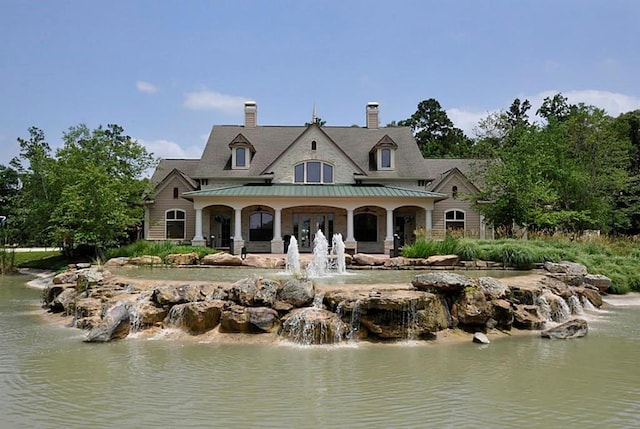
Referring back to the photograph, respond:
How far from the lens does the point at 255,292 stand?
1238cm

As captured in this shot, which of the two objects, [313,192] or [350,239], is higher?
[313,192]

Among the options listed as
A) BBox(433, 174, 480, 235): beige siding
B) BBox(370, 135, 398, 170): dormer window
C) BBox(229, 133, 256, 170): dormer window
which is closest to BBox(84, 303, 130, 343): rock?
BBox(229, 133, 256, 170): dormer window

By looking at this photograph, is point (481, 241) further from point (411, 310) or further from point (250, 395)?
point (250, 395)

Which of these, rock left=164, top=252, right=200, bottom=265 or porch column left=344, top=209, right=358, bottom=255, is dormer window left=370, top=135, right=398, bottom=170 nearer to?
porch column left=344, top=209, right=358, bottom=255

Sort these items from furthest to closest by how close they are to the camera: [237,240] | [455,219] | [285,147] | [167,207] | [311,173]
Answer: [285,147]
[455,219]
[167,207]
[311,173]
[237,240]

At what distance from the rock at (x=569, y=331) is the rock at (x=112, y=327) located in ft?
32.4

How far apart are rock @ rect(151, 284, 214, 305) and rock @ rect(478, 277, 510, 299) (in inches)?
279

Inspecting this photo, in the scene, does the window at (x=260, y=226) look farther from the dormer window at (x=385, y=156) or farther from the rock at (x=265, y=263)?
the rock at (x=265, y=263)

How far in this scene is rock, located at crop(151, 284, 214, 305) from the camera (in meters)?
12.7

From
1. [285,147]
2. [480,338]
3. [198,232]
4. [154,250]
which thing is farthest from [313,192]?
[480,338]

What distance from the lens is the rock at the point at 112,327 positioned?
11.2 metres

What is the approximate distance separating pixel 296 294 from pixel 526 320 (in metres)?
5.88

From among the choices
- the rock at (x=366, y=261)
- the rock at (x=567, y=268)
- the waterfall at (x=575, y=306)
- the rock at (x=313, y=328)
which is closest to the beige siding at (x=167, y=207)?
the rock at (x=366, y=261)

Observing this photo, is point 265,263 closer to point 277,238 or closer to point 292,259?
point 292,259
